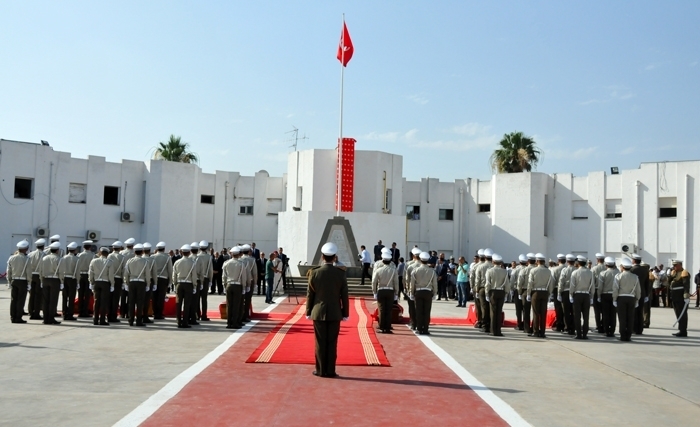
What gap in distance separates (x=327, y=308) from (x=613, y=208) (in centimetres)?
3237

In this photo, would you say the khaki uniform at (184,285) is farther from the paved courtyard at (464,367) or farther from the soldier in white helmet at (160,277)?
the soldier in white helmet at (160,277)

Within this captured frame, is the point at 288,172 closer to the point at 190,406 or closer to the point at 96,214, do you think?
the point at 96,214

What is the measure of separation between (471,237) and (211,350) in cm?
3158

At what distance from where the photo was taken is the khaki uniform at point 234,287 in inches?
644

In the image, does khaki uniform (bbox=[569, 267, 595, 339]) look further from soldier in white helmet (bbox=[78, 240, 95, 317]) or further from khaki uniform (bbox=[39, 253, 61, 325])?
khaki uniform (bbox=[39, 253, 61, 325])

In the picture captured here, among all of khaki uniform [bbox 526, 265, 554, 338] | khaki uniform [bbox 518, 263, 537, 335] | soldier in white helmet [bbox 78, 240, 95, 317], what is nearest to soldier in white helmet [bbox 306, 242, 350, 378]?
khaki uniform [bbox 526, 265, 554, 338]

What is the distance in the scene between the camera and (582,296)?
1628 cm

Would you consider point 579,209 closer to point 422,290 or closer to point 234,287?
point 422,290

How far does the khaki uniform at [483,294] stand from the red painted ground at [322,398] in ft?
19.0

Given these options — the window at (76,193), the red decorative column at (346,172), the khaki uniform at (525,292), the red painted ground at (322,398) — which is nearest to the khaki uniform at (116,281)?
the red painted ground at (322,398)

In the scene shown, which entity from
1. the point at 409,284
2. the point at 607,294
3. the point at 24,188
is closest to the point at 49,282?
the point at 409,284

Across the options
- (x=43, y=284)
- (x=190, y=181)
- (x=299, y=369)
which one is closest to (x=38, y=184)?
(x=190, y=181)

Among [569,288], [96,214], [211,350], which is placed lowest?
[211,350]

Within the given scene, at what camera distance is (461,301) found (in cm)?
2575
